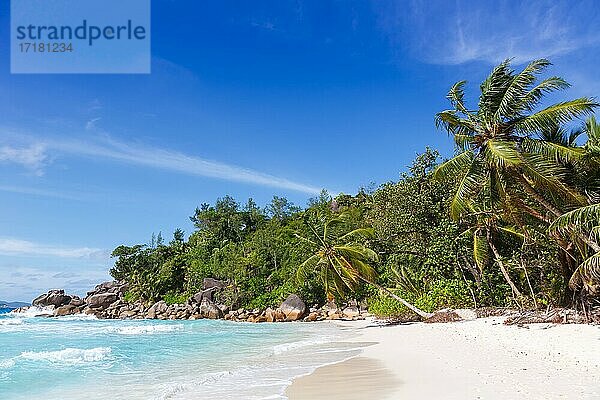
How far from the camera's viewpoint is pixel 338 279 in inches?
1041

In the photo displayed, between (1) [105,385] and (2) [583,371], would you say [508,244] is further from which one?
(1) [105,385]

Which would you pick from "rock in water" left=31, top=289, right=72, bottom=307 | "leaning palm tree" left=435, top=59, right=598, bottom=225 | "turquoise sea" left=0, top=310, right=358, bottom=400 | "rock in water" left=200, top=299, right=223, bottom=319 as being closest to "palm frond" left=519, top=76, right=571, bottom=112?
"leaning palm tree" left=435, top=59, right=598, bottom=225

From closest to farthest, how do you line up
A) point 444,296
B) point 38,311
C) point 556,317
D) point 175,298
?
point 556,317 → point 444,296 → point 175,298 → point 38,311

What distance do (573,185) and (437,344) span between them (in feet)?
21.1

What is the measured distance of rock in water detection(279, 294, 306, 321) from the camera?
3242 cm

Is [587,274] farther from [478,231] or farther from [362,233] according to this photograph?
[362,233]

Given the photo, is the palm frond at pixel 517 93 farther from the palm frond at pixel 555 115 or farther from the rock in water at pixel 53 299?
the rock in water at pixel 53 299

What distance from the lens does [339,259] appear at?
25766 mm

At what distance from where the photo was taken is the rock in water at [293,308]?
3242 cm

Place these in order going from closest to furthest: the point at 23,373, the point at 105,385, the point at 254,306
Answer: the point at 105,385, the point at 23,373, the point at 254,306

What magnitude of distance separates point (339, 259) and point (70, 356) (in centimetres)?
1429

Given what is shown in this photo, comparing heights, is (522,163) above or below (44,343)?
above

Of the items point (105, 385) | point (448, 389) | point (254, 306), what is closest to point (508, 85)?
point (448, 389)

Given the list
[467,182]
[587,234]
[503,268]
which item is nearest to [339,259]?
[503,268]
